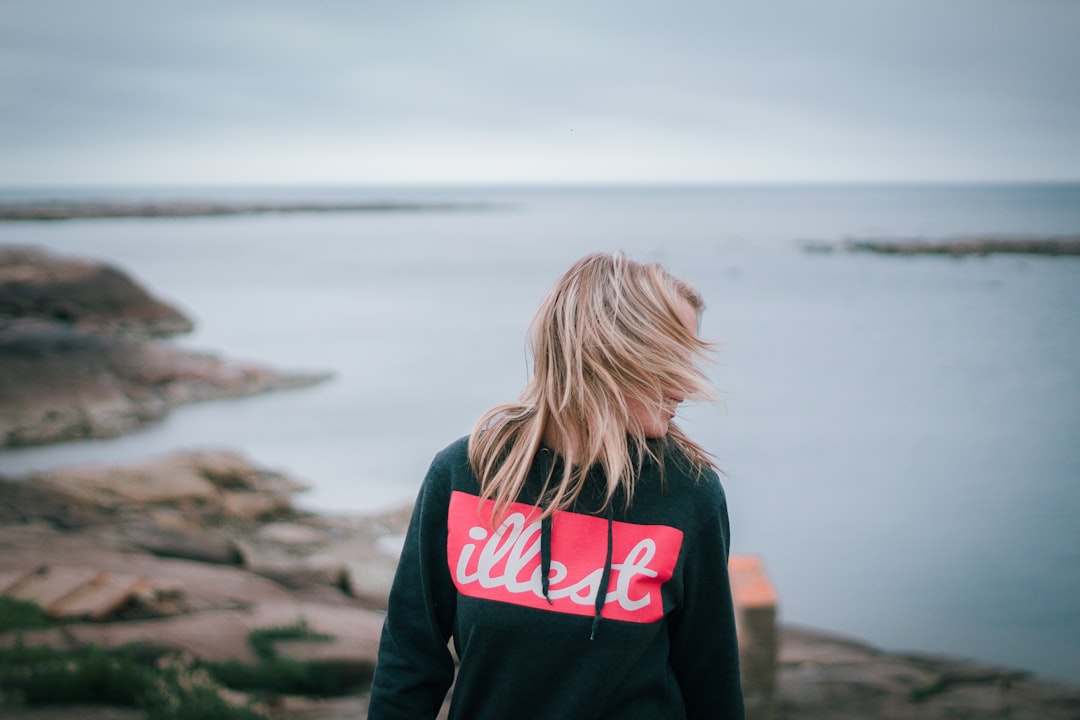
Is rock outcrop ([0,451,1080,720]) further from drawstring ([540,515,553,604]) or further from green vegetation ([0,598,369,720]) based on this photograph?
drawstring ([540,515,553,604])

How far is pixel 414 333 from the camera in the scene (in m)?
32.2

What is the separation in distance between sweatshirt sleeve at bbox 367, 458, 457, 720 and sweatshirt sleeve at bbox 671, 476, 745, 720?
1.72 feet

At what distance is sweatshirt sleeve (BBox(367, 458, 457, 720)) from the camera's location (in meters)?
1.84

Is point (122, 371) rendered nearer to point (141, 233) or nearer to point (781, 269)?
point (781, 269)

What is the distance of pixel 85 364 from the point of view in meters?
18.5

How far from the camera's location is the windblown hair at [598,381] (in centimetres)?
175

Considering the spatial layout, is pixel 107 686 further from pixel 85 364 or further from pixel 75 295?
pixel 75 295

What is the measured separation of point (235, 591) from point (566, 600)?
5.42m

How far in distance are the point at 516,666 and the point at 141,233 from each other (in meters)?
95.4

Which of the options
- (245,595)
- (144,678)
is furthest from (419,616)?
(245,595)

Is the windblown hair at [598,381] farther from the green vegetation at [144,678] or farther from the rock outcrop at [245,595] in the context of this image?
the green vegetation at [144,678]

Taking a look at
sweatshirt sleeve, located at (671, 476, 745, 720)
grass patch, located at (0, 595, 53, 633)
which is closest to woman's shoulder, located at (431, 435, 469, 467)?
sweatshirt sleeve, located at (671, 476, 745, 720)

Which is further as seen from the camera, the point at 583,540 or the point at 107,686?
the point at 107,686

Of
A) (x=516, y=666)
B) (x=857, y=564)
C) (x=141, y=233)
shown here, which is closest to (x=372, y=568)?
(x=857, y=564)
